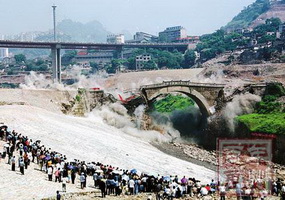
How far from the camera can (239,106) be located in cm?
6369

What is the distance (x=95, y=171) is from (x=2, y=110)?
2216cm

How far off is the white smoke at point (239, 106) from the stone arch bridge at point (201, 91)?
1294 mm

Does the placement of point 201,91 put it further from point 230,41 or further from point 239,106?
point 230,41

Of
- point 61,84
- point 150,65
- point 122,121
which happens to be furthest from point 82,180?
point 150,65

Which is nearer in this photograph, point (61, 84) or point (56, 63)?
point (61, 84)

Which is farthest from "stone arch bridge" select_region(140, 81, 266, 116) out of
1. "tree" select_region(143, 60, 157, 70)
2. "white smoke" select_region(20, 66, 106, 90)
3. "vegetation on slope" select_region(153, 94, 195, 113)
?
"tree" select_region(143, 60, 157, 70)

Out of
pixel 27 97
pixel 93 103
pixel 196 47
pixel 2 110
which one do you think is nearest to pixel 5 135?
pixel 2 110

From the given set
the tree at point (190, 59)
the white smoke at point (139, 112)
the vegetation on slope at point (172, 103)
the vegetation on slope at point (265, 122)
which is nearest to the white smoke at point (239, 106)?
the vegetation on slope at point (265, 122)

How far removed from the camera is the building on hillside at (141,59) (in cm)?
15705

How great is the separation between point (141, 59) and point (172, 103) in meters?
74.4

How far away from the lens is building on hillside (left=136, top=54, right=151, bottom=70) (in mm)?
157050
